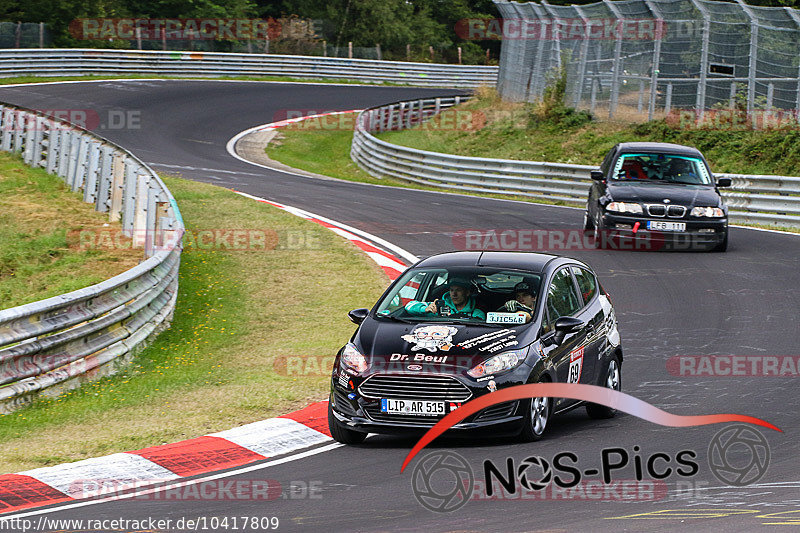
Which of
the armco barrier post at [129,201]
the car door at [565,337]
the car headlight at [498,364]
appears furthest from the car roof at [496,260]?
the armco barrier post at [129,201]

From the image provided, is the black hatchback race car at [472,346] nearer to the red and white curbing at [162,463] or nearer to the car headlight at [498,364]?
the car headlight at [498,364]

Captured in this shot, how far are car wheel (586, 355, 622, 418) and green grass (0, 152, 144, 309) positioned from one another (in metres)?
6.90

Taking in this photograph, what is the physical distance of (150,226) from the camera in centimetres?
1541

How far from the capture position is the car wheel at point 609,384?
390 inches

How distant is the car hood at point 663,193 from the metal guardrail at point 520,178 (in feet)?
3.25

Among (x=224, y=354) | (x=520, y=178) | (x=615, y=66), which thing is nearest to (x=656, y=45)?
(x=615, y=66)

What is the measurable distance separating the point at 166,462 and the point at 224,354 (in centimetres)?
397

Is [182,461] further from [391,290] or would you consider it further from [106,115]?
[106,115]

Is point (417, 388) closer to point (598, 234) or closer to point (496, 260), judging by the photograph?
point (496, 260)

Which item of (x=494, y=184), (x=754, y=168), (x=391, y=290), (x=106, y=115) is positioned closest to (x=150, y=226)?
(x=391, y=290)

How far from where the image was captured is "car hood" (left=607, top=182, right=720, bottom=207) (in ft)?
60.5

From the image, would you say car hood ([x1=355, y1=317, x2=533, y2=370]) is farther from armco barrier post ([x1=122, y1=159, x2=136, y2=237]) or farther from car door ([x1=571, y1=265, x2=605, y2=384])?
armco barrier post ([x1=122, y1=159, x2=136, y2=237])

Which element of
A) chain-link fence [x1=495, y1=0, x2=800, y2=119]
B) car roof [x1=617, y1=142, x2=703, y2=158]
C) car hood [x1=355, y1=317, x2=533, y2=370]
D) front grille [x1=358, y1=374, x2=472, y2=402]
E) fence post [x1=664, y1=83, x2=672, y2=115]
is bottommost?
front grille [x1=358, y1=374, x2=472, y2=402]

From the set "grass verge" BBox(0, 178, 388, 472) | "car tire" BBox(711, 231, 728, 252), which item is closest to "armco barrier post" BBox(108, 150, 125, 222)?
"grass verge" BBox(0, 178, 388, 472)
